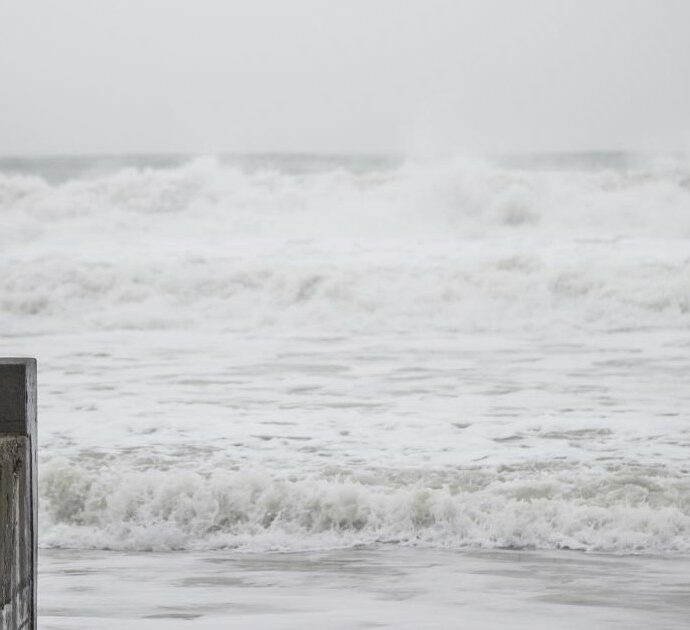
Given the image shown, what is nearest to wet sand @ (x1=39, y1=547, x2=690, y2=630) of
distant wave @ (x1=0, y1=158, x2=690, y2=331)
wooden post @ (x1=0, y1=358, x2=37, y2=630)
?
wooden post @ (x1=0, y1=358, x2=37, y2=630)

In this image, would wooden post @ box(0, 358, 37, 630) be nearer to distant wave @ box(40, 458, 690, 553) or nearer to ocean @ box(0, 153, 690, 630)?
ocean @ box(0, 153, 690, 630)

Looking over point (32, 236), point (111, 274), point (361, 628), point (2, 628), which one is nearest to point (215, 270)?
point (111, 274)

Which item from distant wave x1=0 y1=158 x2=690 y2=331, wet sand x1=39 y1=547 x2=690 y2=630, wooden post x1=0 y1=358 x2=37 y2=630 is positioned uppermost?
distant wave x1=0 y1=158 x2=690 y2=331

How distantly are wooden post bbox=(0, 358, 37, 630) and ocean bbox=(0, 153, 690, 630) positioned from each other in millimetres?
1626

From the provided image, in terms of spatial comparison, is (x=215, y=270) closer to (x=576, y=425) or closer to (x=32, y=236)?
(x=32, y=236)

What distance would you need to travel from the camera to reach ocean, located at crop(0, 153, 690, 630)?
458 cm

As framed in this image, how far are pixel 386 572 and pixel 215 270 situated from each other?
4.60 metres

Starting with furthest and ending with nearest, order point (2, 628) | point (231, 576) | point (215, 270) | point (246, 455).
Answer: point (215, 270)
point (246, 455)
point (231, 576)
point (2, 628)

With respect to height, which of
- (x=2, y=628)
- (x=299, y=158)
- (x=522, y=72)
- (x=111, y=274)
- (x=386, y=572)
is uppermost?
(x=522, y=72)

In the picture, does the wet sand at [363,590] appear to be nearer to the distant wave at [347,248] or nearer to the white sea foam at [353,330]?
the white sea foam at [353,330]

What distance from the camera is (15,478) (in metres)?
2.14

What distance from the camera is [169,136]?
9.23m

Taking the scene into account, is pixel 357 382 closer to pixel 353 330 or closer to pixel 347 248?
pixel 353 330

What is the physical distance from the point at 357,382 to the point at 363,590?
3.72 m
